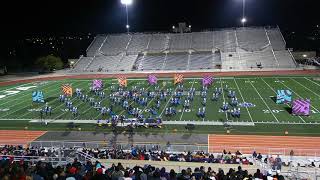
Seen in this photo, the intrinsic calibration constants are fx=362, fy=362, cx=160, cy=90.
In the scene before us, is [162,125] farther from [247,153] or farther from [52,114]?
[52,114]

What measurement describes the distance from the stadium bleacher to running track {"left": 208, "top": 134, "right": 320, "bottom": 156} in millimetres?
34931

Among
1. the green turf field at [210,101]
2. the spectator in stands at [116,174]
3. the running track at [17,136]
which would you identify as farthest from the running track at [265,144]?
the running track at [17,136]

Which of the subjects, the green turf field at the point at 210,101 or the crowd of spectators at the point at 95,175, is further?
the green turf field at the point at 210,101

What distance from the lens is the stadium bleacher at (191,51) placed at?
195ft

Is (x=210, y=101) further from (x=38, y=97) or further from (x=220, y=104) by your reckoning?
(x=38, y=97)

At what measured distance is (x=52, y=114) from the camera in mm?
30859

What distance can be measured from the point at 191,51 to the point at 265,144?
45.4m

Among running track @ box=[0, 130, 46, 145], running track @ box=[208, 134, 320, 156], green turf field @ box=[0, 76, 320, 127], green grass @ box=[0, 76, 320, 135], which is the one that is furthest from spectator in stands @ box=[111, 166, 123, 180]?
green turf field @ box=[0, 76, 320, 127]

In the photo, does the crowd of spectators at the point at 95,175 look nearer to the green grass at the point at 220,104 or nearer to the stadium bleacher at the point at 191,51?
the green grass at the point at 220,104

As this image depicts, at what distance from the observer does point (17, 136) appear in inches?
1016

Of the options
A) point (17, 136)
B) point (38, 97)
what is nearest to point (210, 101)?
point (17, 136)

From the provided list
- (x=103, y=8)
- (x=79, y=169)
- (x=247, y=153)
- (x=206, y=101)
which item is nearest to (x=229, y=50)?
(x=103, y=8)

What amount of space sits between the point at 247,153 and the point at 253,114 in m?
8.28

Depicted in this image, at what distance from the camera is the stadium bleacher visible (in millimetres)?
59312
